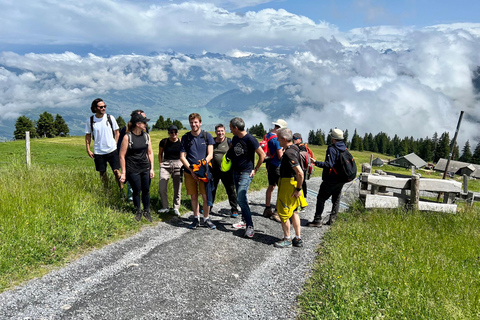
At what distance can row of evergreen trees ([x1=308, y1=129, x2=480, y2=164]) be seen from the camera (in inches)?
4823

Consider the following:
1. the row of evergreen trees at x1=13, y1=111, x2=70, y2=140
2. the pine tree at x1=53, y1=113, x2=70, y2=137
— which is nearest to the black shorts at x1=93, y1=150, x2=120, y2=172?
the row of evergreen trees at x1=13, y1=111, x2=70, y2=140

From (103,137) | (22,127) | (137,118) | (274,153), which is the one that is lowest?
(22,127)

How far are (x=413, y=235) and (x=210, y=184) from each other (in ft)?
16.0

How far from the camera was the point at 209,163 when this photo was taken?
7.59 m

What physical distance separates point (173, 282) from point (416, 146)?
167151 mm

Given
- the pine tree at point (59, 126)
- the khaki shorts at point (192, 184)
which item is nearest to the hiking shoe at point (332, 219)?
the khaki shorts at point (192, 184)

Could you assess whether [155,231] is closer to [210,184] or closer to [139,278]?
[210,184]

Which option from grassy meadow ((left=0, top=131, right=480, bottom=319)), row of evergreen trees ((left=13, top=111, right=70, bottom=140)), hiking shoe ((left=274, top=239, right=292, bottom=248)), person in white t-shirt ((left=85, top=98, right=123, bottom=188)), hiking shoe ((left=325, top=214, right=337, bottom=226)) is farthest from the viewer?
row of evergreen trees ((left=13, top=111, right=70, bottom=140))

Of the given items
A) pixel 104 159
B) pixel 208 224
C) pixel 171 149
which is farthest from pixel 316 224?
pixel 104 159

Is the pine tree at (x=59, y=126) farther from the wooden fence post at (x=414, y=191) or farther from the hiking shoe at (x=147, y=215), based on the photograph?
the wooden fence post at (x=414, y=191)

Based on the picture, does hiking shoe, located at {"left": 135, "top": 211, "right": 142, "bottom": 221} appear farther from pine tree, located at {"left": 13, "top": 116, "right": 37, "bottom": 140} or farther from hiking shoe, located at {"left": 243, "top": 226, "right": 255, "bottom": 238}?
pine tree, located at {"left": 13, "top": 116, "right": 37, "bottom": 140}

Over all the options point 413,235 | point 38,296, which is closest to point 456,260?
point 413,235

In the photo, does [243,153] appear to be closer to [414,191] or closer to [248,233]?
[248,233]

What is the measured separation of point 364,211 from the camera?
9305 mm
